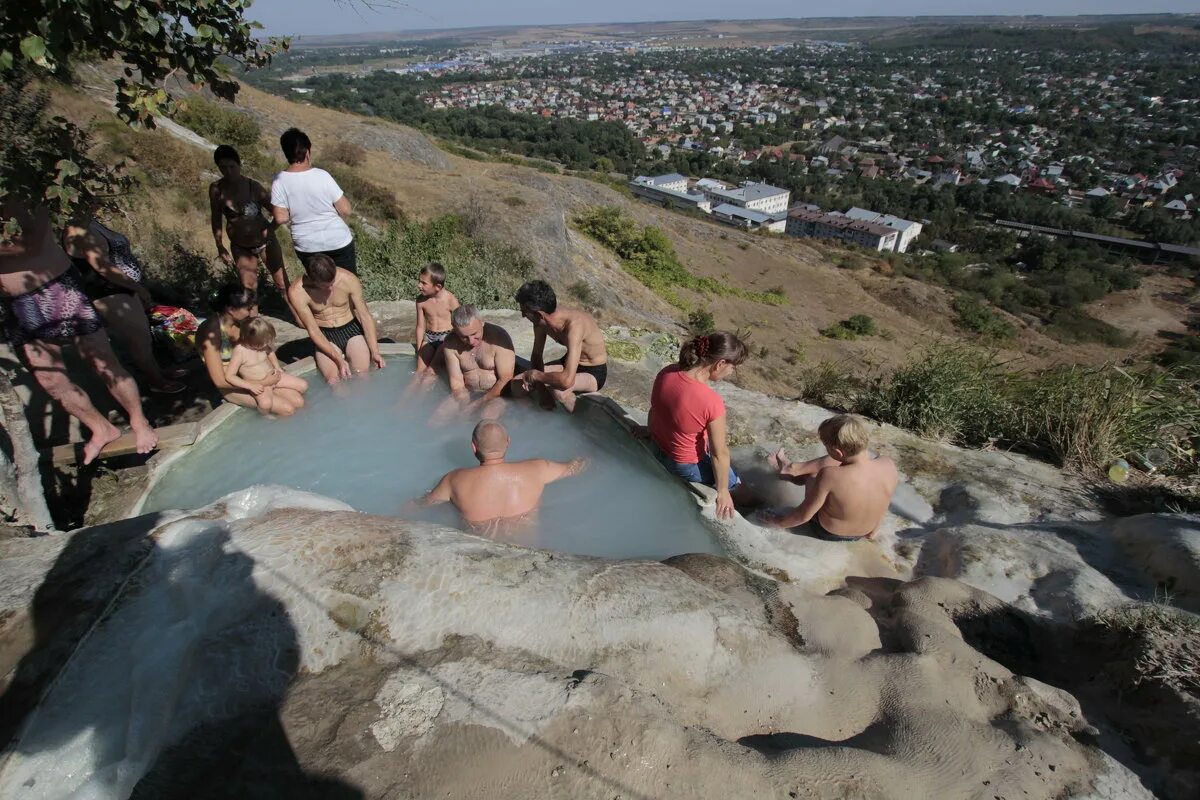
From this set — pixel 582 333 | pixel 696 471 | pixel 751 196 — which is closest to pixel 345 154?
pixel 582 333

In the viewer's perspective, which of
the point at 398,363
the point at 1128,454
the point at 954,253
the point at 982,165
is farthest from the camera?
the point at 982,165

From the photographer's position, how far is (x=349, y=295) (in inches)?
201

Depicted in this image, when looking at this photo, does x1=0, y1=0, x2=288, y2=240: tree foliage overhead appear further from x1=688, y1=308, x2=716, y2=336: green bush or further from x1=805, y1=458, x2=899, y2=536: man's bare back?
x1=688, y1=308, x2=716, y2=336: green bush

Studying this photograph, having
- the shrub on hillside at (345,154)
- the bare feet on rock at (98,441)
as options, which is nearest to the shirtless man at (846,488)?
the bare feet on rock at (98,441)

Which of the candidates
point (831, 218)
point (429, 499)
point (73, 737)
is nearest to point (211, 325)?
point (429, 499)

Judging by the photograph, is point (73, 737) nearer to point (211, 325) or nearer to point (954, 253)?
point (211, 325)

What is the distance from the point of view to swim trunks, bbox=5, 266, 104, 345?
141 inches

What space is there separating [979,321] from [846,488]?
3004 centimetres

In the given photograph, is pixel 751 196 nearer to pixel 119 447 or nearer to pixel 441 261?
pixel 441 261

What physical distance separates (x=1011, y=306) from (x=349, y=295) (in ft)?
132

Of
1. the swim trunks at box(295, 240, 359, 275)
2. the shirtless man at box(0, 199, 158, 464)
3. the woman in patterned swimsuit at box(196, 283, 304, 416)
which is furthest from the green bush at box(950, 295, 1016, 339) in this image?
the shirtless man at box(0, 199, 158, 464)

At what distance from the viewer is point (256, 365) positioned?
4645mm

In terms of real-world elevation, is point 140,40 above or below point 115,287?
above

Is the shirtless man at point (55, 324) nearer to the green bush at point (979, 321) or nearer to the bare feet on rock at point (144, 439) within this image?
the bare feet on rock at point (144, 439)
